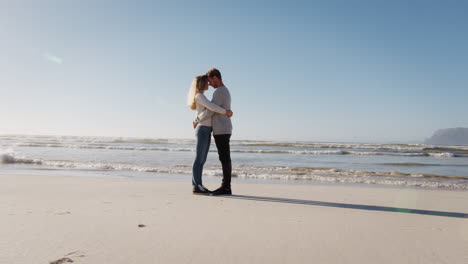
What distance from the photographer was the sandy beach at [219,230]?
1860 millimetres

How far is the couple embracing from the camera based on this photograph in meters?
4.36

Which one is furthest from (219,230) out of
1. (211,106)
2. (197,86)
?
(197,86)

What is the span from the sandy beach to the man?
54 cm

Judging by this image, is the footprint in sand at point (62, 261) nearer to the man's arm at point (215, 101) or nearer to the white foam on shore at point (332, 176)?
the man's arm at point (215, 101)

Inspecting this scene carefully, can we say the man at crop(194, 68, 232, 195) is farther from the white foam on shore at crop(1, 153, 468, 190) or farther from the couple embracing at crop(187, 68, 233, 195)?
the white foam on shore at crop(1, 153, 468, 190)

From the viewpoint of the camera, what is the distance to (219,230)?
2.42 m

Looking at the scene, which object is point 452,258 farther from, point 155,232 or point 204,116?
point 204,116

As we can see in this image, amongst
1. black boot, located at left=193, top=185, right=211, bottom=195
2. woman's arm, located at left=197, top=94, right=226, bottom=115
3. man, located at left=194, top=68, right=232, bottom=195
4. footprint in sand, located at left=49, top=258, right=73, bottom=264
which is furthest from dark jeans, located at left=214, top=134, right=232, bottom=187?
footprint in sand, located at left=49, top=258, right=73, bottom=264

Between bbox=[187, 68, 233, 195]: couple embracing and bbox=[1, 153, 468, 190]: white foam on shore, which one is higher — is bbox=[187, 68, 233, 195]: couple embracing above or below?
above

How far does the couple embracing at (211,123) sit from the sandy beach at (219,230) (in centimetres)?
53

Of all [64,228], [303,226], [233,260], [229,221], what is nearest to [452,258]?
[303,226]

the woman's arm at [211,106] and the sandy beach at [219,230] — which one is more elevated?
the woman's arm at [211,106]

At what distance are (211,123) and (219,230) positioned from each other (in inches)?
86.9

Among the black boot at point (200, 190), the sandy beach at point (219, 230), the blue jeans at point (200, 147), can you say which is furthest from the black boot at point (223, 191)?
the sandy beach at point (219, 230)
